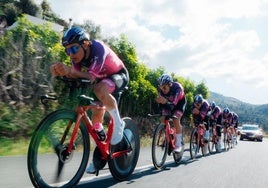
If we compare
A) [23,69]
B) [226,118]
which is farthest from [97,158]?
[226,118]

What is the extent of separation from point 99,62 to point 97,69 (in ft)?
0.29

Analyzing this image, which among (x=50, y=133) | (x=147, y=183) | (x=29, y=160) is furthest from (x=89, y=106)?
(x=147, y=183)

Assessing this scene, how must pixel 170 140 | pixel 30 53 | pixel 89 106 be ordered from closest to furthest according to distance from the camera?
pixel 89 106 < pixel 170 140 < pixel 30 53

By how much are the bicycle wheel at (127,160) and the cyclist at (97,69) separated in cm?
38

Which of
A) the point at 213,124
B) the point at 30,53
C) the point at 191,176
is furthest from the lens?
the point at 213,124

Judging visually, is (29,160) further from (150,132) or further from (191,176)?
(150,132)

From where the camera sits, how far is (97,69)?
15.0 ft

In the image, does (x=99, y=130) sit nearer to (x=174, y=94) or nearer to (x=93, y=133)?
(x=93, y=133)

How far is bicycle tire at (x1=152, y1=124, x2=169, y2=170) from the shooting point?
7730 mm

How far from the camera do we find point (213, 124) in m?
14.4

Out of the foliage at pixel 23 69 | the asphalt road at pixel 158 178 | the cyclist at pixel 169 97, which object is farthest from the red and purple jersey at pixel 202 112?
the foliage at pixel 23 69

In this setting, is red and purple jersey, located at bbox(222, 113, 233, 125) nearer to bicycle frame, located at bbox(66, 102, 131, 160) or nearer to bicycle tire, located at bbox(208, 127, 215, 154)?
bicycle tire, located at bbox(208, 127, 215, 154)

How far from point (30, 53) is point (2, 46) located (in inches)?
40.3

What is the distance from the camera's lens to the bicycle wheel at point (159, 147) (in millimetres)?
7730
